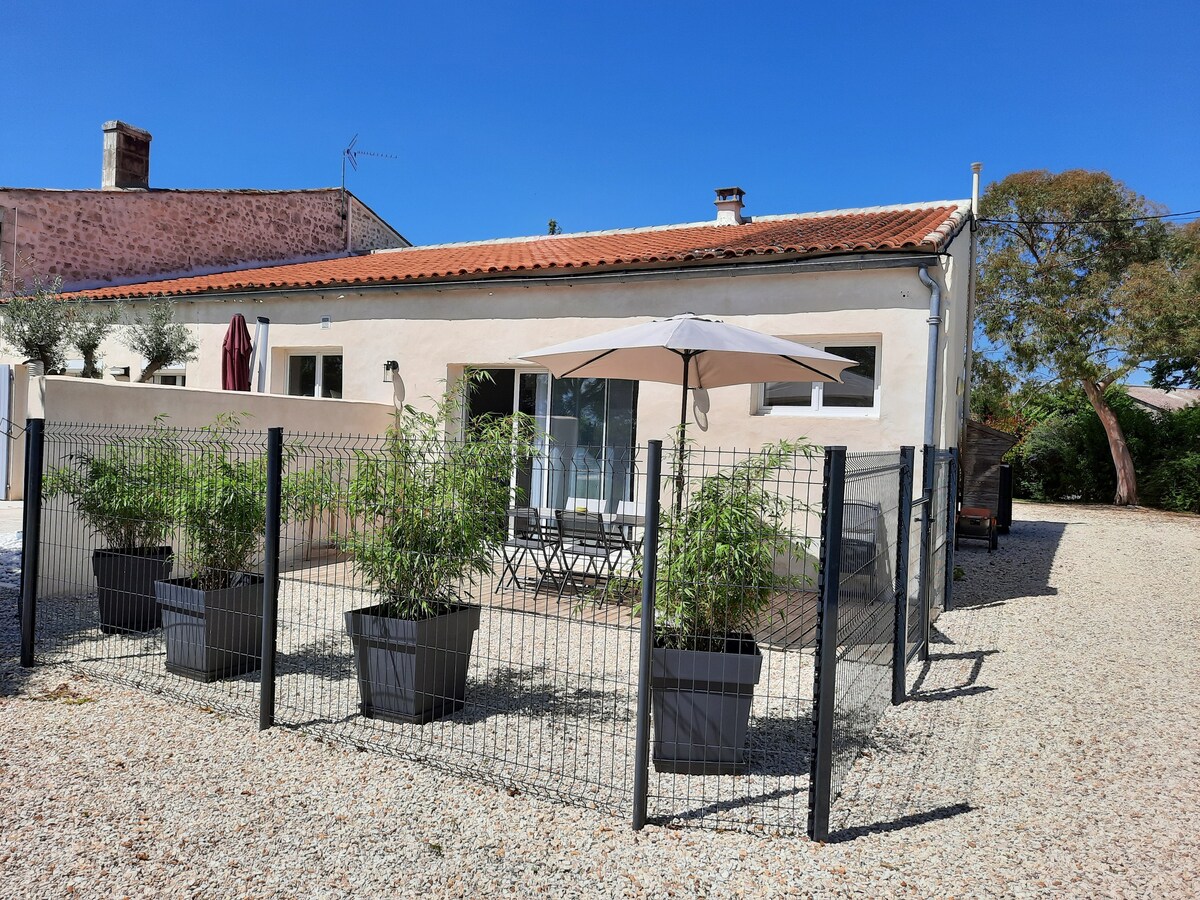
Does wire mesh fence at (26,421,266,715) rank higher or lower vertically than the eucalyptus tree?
lower

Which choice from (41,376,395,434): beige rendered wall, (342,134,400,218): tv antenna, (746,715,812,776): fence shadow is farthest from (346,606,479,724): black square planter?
(342,134,400,218): tv antenna

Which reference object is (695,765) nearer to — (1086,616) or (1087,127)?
(1086,616)

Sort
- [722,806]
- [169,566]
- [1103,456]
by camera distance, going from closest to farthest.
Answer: [722,806] → [169,566] → [1103,456]

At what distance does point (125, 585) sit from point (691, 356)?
4.65 meters

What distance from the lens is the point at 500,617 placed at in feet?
16.5

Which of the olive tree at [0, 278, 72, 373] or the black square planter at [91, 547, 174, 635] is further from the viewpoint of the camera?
the olive tree at [0, 278, 72, 373]

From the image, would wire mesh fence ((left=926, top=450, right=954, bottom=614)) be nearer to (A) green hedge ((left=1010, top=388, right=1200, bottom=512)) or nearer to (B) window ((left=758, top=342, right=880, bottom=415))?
(B) window ((left=758, top=342, right=880, bottom=415))

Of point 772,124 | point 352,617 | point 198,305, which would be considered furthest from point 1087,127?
point 352,617

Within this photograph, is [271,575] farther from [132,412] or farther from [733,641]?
[132,412]

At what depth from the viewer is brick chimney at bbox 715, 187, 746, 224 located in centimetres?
1336

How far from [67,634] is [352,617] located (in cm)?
309

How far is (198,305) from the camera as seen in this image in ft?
41.2

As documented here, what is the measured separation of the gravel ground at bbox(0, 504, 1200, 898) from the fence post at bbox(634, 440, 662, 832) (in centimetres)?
19

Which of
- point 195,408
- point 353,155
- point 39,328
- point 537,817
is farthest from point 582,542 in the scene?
point 353,155
